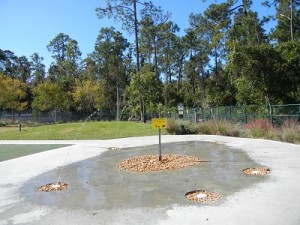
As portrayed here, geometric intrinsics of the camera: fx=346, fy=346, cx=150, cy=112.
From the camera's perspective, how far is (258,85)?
21.3 meters

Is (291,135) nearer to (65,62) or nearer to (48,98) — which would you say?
(48,98)

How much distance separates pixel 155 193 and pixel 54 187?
2.62m

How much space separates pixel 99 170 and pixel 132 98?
30128mm

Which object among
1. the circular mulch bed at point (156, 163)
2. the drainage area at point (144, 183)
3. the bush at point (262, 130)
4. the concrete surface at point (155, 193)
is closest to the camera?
the concrete surface at point (155, 193)

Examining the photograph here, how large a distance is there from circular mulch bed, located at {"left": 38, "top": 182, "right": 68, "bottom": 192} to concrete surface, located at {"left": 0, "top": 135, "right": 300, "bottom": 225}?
0.19 m

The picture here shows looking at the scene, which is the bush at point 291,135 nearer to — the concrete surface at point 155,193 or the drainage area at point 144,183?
the concrete surface at point 155,193

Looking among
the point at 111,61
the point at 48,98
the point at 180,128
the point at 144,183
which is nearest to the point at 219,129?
the point at 180,128

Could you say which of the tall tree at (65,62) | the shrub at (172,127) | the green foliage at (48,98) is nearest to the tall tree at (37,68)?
the tall tree at (65,62)

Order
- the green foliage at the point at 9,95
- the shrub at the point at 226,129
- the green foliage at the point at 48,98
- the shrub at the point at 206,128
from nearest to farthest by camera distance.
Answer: the shrub at the point at 226,129 < the shrub at the point at 206,128 < the green foliage at the point at 9,95 < the green foliage at the point at 48,98

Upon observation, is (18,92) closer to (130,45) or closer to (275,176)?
(130,45)

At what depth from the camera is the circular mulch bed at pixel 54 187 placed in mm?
7953

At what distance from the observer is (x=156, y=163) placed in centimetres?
1017

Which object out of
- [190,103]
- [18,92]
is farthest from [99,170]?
[18,92]

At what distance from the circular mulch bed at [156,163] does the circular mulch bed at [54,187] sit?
199 cm
